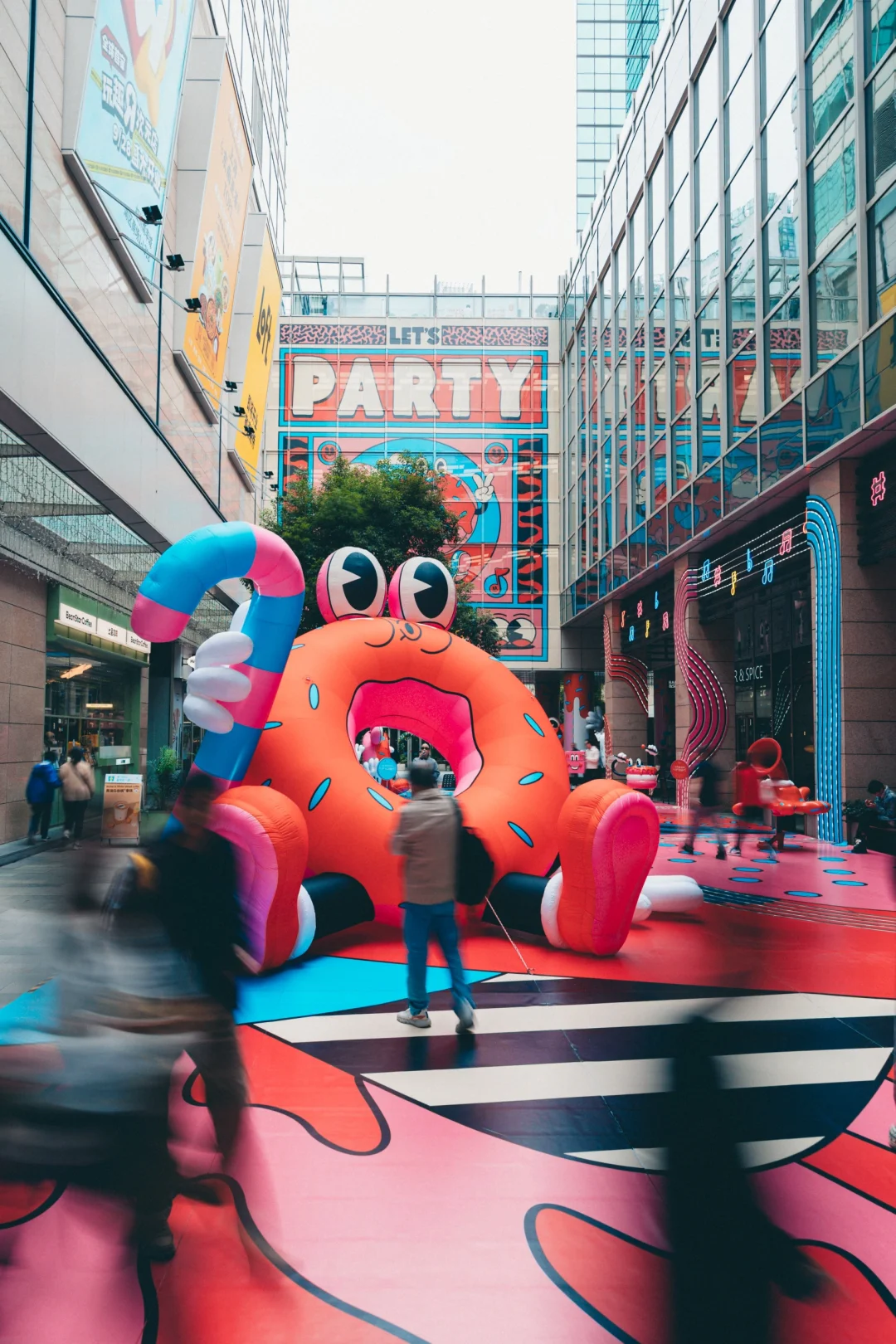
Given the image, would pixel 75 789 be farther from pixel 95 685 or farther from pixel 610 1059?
pixel 610 1059

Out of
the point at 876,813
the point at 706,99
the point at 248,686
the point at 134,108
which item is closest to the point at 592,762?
the point at 876,813

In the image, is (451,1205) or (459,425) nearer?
(451,1205)

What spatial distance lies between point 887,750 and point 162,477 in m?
12.4

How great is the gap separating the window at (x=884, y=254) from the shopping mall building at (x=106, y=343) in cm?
974

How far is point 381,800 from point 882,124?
34.0 ft

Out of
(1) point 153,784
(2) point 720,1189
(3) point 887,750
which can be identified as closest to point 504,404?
(1) point 153,784

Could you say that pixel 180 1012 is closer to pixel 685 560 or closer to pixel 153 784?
pixel 153 784

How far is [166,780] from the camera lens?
15.9m

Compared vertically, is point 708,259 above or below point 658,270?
below

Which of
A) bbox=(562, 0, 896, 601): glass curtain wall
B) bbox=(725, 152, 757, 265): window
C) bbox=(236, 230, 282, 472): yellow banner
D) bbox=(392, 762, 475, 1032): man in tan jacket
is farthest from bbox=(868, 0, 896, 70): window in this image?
bbox=(236, 230, 282, 472): yellow banner

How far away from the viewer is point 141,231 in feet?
52.1

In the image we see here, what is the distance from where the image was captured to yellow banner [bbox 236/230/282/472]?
2436cm

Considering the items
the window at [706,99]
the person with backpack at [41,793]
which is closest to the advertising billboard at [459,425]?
the window at [706,99]

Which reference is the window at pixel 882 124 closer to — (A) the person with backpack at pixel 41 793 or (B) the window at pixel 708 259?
(B) the window at pixel 708 259
